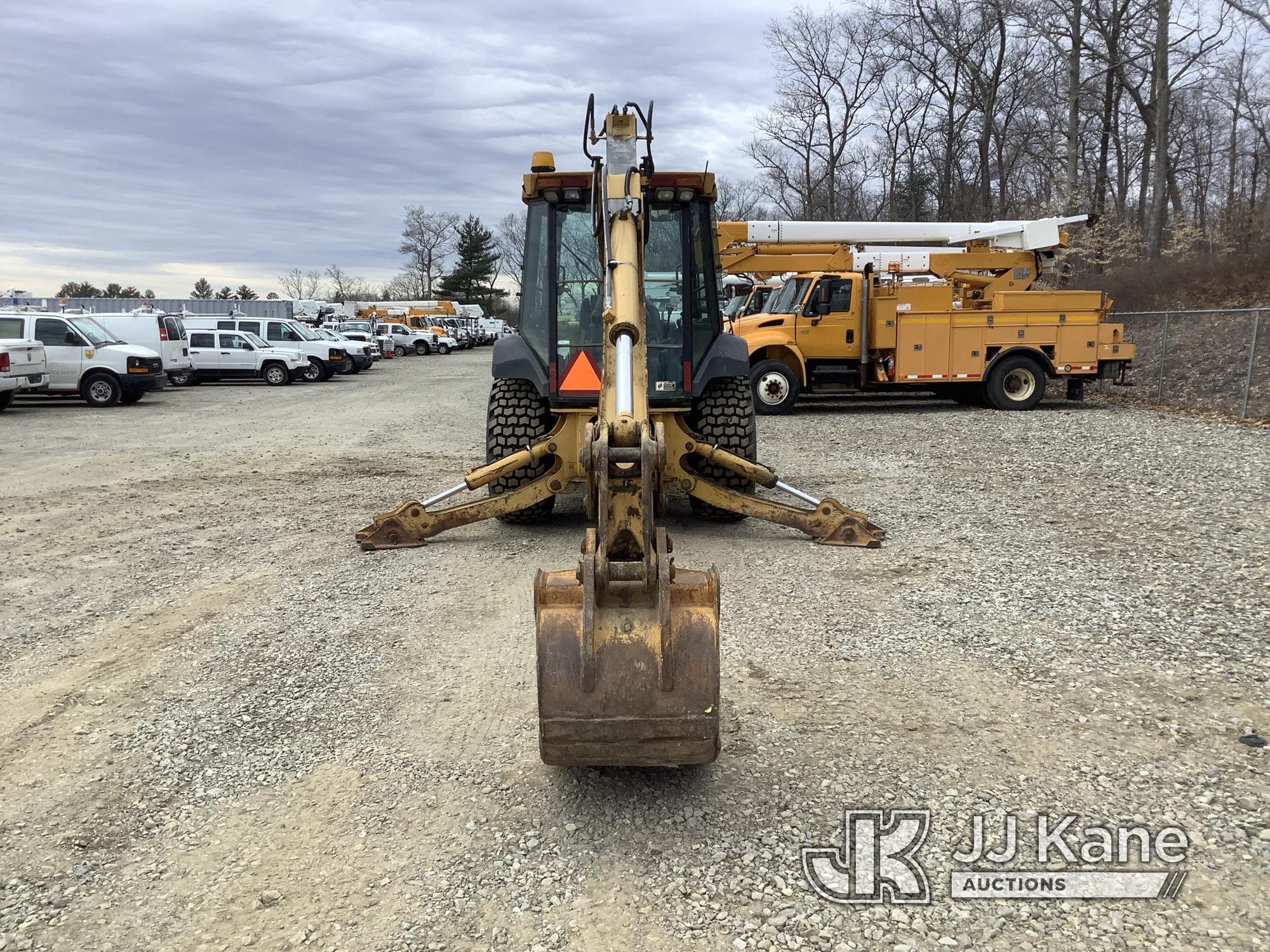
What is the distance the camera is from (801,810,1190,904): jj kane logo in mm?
2938

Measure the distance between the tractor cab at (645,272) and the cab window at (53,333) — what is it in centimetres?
1567

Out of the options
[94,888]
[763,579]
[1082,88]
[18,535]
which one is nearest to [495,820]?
[94,888]

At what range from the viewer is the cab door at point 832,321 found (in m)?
16.9

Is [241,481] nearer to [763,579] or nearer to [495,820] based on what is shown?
[763,579]

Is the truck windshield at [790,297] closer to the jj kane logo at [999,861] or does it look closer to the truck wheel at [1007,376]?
the truck wheel at [1007,376]

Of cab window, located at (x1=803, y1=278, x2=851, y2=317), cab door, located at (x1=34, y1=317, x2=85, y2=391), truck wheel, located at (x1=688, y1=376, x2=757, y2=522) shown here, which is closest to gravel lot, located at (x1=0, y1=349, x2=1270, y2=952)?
truck wheel, located at (x1=688, y1=376, x2=757, y2=522)

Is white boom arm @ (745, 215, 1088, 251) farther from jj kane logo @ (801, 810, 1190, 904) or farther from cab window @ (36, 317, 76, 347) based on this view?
jj kane logo @ (801, 810, 1190, 904)

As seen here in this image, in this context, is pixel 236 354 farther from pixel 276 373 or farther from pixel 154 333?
pixel 154 333

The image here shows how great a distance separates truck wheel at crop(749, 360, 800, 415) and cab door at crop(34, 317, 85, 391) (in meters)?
13.6

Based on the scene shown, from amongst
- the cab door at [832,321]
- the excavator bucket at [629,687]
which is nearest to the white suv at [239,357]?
the cab door at [832,321]

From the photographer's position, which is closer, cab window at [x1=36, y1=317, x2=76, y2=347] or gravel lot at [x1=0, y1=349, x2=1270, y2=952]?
gravel lot at [x1=0, y1=349, x2=1270, y2=952]

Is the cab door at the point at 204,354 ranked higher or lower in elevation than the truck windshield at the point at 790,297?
lower

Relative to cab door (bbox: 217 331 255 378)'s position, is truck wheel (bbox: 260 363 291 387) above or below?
below

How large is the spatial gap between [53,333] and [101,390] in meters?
1.44
